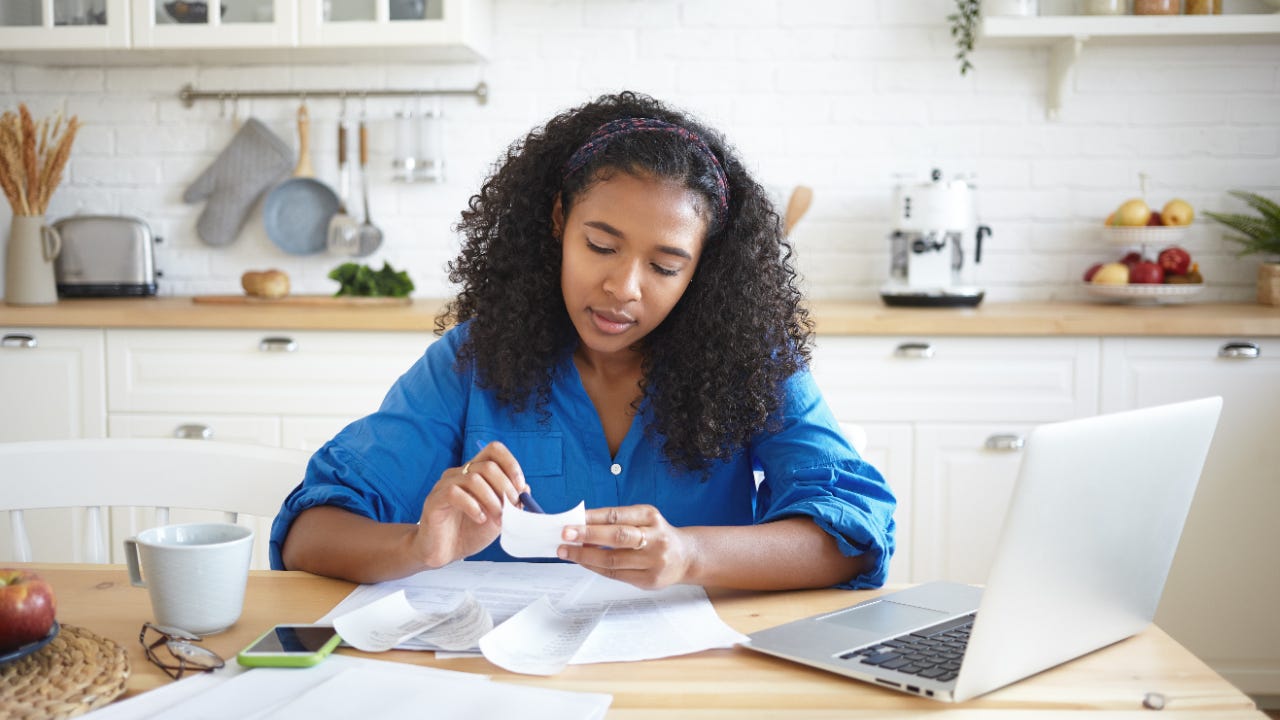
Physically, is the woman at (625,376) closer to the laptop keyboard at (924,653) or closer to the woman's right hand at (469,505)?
the woman's right hand at (469,505)

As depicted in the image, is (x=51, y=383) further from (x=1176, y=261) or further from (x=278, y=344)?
(x=1176, y=261)

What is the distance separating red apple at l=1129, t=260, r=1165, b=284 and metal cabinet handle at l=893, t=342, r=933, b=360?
2.40ft

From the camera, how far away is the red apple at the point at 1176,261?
3031mm

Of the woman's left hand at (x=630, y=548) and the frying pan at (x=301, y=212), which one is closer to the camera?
the woman's left hand at (x=630, y=548)

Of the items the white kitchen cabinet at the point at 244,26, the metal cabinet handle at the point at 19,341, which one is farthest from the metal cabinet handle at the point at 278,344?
the white kitchen cabinet at the point at 244,26

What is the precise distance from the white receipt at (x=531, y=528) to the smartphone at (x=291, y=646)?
166mm

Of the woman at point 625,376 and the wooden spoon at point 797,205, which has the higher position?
the wooden spoon at point 797,205

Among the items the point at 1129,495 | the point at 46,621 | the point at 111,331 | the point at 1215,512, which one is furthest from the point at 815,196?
the point at 46,621

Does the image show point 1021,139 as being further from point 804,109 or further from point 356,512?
point 356,512

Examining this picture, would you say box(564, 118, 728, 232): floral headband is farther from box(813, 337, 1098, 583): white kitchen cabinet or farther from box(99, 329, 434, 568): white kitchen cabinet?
box(99, 329, 434, 568): white kitchen cabinet

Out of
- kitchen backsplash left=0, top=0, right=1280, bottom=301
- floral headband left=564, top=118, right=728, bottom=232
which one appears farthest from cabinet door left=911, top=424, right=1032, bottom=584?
floral headband left=564, top=118, right=728, bottom=232

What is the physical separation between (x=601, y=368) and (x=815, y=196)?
1.99m

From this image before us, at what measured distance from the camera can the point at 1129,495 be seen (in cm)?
90

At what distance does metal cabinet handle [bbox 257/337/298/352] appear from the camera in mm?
2795
